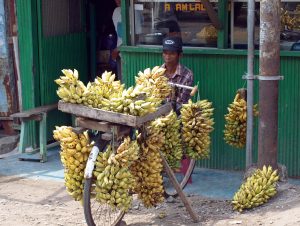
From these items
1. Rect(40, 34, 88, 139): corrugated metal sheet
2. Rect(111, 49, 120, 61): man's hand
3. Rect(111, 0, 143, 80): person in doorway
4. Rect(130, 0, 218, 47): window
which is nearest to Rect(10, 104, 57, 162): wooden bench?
Rect(40, 34, 88, 139): corrugated metal sheet

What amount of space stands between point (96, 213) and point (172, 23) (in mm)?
2544

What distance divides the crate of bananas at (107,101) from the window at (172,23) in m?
2.12

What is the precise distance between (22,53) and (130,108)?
3692 millimetres

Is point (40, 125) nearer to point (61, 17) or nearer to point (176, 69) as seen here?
point (61, 17)

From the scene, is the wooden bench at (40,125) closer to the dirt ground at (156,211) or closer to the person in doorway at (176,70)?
the dirt ground at (156,211)

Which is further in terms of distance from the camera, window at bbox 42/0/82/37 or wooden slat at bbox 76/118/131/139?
window at bbox 42/0/82/37

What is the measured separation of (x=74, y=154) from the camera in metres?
5.50

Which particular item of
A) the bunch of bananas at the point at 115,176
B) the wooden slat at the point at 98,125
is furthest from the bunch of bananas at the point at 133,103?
the bunch of bananas at the point at 115,176

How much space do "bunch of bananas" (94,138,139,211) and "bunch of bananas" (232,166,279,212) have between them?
1.28 meters

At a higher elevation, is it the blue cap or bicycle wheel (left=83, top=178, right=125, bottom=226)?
the blue cap

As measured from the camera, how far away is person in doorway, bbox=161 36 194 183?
22.6 ft

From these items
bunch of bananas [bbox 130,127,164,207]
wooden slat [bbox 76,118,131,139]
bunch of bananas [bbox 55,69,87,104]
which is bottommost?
bunch of bananas [bbox 130,127,164,207]

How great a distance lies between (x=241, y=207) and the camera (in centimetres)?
625

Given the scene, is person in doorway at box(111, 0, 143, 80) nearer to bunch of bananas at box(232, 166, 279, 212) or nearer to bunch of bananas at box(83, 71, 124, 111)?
bunch of bananas at box(83, 71, 124, 111)
